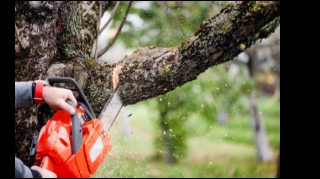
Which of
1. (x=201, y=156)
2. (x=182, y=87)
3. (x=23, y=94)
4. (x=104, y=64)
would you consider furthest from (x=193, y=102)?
(x=23, y=94)

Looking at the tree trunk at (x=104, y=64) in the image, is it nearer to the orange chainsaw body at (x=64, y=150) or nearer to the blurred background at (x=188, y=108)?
the orange chainsaw body at (x=64, y=150)

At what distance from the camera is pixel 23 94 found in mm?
1228

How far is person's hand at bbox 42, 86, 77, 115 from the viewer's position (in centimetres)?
115

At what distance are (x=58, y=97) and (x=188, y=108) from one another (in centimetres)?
421

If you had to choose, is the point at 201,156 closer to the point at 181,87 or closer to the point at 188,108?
the point at 188,108

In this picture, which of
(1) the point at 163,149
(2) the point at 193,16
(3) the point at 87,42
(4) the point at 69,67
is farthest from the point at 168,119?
(4) the point at 69,67

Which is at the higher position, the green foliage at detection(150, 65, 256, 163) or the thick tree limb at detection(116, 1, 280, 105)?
the green foliage at detection(150, 65, 256, 163)

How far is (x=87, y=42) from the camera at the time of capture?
1.93 metres

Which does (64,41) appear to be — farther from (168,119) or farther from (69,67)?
(168,119)

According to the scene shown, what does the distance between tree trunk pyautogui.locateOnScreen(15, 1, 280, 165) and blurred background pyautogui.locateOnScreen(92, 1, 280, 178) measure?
182cm

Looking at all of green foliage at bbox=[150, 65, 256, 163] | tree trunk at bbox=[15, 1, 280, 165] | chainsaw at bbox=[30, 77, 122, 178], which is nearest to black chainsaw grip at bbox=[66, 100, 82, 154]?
chainsaw at bbox=[30, 77, 122, 178]

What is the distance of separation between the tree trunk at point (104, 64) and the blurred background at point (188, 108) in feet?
5.96

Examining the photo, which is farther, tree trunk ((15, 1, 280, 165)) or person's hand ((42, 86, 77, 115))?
tree trunk ((15, 1, 280, 165))

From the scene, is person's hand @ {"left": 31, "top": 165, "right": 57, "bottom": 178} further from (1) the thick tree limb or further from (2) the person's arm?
(1) the thick tree limb
